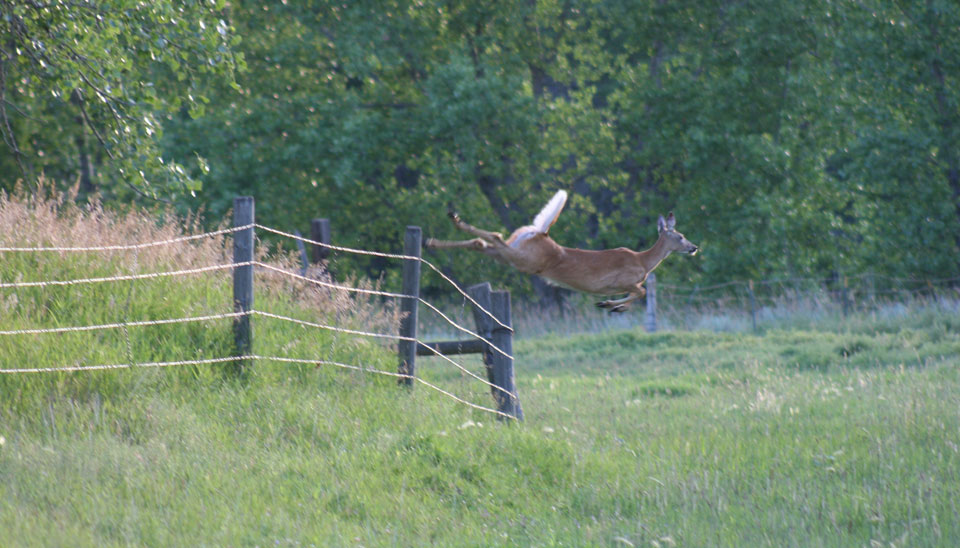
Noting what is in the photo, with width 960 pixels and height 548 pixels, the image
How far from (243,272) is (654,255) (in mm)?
3384

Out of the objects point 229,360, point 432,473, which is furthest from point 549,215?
point 229,360

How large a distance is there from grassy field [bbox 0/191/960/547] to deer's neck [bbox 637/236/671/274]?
1.58m

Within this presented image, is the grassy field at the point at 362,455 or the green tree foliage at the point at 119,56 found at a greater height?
the green tree foliage at the point at 119,56

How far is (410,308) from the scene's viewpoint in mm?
8891

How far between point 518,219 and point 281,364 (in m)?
18.7

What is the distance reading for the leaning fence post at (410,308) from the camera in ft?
28.8

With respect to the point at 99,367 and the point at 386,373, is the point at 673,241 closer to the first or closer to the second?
the point at 386,373

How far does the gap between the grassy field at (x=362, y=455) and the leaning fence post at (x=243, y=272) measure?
166 mm

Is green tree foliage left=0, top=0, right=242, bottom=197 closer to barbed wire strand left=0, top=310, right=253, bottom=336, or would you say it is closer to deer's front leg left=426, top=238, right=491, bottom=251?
barbed wire strand left=0, top=310, right=253, bottom=336

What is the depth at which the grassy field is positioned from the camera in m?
6.00

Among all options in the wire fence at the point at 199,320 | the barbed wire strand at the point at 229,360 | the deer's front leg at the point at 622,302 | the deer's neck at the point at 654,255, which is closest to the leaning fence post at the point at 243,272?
the wire fence at the point at 199,320

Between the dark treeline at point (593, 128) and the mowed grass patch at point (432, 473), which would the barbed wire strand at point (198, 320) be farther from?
the dark treeline at point (593, 128)

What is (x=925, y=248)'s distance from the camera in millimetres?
23188

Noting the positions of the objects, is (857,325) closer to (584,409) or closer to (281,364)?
(584,409)
